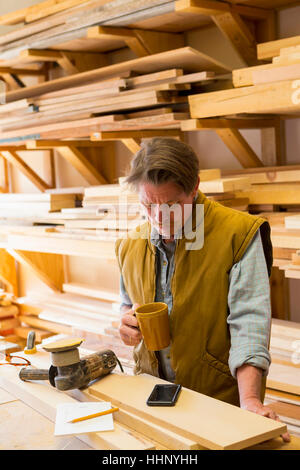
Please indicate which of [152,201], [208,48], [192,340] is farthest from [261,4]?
[192,340]

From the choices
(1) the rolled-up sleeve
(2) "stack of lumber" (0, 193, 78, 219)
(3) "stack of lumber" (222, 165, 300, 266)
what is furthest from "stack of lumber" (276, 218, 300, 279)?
(2) "stack of lumber" (0, 193, 78, 219)

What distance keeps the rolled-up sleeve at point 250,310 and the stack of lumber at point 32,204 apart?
87.7 inches

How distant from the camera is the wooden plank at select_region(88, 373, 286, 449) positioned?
1.59 metres

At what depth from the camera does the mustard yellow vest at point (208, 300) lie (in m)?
2.07

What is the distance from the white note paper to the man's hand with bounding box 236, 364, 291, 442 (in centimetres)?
38

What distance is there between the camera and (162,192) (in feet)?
6.62

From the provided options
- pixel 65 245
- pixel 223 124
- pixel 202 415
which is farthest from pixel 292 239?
pixel 65 245

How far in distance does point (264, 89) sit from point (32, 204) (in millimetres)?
2058

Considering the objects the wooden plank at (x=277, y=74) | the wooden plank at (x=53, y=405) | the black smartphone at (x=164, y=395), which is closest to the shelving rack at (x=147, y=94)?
the wooden plank at (x=277, y=74)

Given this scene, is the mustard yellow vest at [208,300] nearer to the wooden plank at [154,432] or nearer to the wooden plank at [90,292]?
the wooden plank at [154,432]

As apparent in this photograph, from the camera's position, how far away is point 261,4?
10.4 ft

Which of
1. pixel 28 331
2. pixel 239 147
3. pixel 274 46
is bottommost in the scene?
pixel 28 331

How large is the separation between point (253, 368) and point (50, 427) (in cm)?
60

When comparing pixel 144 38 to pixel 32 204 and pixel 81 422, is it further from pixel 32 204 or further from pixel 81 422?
pixel 81 422
